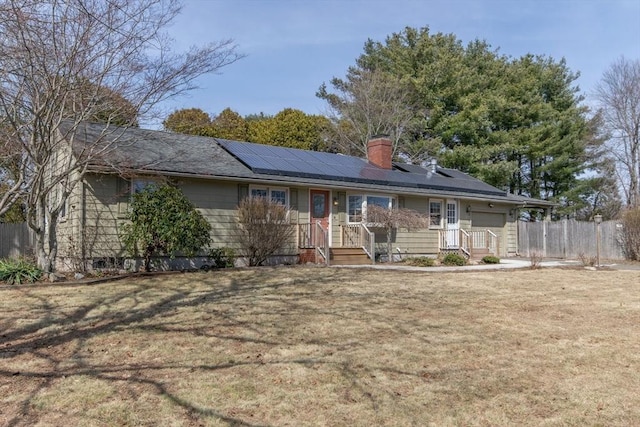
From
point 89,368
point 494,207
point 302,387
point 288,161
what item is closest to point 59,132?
point 288,161

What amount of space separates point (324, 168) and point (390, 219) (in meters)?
2.75

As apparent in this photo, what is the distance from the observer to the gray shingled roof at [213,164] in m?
11.0

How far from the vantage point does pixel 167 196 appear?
36.1 ft

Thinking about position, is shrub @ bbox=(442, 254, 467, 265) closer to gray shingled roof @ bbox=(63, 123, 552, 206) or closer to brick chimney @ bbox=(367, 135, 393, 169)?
gray shingled roof @ bbox=(63, 123, 552, 206)

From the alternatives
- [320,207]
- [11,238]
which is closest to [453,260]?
[320,207]

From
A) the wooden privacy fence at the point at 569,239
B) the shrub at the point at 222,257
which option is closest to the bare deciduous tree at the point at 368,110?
the wooden privacy fence at the point at 569,239

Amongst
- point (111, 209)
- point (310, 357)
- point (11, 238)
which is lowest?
point (310, 357)

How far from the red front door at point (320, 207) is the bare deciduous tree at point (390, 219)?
4.59ft

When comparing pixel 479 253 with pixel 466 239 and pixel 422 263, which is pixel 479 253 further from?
pixel 422 263

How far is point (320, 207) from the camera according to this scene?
1505 centimetres

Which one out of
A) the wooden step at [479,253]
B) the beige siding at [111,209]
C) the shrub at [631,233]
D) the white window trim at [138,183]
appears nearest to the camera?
the beige siding at [111,209]

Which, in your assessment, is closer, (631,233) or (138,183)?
(138,183)

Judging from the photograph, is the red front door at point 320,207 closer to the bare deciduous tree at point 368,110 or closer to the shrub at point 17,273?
the shrub at point 17,273

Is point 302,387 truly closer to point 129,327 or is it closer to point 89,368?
point 89,368
